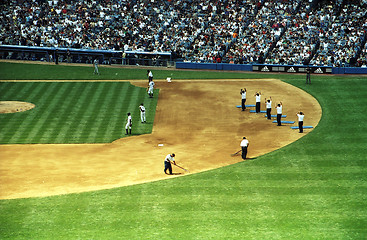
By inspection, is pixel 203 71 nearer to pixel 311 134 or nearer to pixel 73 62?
pixel 73 62

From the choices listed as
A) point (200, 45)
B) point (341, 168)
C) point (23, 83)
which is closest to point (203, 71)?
point (200, 45)

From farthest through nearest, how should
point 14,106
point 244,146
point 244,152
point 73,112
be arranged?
point 14,106, point 73,112, point 244,152, point 244,146

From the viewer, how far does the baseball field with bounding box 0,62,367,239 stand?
25.1 metres

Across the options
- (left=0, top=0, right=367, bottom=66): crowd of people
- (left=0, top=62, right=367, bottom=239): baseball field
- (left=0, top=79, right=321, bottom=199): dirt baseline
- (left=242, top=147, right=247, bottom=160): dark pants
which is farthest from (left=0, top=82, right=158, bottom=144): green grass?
(left=0, top=0, right=367, bottom=66): crowd of people

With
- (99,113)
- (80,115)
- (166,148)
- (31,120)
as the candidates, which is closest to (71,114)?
(80,115)

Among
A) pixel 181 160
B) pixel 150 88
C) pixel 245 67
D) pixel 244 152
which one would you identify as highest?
pixel 245 67

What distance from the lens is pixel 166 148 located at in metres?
37.0

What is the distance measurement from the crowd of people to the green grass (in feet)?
39.6

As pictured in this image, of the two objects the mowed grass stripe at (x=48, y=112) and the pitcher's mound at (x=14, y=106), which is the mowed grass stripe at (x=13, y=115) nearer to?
the pitcher's mound at (x=14, y=106)

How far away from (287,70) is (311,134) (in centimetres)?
2080

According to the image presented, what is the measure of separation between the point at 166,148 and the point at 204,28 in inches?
1168

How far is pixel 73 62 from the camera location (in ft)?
205

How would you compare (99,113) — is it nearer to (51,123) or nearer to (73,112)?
(73,112)

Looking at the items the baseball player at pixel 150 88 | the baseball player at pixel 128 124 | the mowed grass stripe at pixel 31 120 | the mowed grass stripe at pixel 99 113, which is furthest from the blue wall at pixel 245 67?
the baseball player at pixel 128 124
